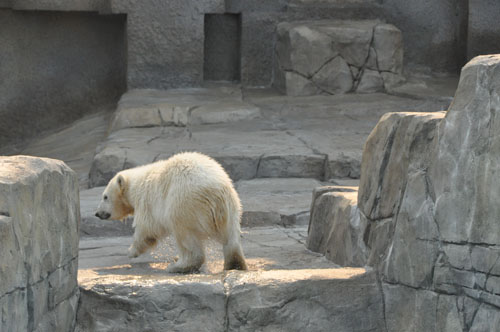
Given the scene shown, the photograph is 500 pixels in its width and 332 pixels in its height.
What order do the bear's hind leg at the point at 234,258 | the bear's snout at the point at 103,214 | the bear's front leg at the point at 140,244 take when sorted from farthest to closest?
the bear's snout at the point at 103,214, the bear's front leg at the point at 140,244, the bear's hind leg at the point at 234,258

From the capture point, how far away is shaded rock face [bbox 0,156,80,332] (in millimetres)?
2565

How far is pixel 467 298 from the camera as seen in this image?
122 inches

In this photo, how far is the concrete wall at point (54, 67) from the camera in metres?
11.2

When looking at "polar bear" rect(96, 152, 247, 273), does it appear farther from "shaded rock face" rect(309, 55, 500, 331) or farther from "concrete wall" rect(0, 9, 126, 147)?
"concrete wall" rect(0, 9, 126, 147)

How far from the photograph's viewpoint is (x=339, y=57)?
10.3 meters

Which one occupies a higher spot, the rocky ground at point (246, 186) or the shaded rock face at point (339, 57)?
the shaded rock face at point (339, 57)

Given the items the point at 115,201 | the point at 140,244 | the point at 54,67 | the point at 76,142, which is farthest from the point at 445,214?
the point at 54,67

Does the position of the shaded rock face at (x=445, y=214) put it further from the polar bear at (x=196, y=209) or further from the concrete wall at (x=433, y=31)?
the concrete wall at (x=433, y=31)

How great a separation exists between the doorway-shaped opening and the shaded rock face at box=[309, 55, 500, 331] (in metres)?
8.24

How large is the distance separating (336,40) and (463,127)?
730 cm

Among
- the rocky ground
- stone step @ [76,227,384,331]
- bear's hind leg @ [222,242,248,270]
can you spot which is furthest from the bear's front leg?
stone step @ [76,227,384,331]

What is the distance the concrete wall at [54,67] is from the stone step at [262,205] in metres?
4.52

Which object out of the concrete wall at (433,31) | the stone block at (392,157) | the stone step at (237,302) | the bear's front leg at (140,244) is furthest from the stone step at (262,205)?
the concrete wall at (433,31)

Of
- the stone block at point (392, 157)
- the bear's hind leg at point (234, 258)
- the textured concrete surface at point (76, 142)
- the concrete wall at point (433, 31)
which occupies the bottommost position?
the textured concrete surface at point (76, 142)
